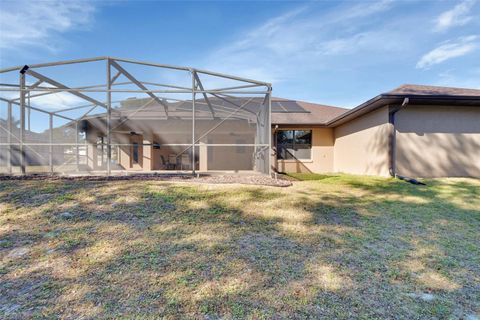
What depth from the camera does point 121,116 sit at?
1057 centimetres

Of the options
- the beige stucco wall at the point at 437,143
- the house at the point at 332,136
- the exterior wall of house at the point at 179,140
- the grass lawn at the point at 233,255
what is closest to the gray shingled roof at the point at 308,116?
the house at the point at 332,136

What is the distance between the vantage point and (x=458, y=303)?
6.56 feet

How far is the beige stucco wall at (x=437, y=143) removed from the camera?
7875 millimetres

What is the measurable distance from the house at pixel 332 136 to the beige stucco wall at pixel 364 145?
34 mm

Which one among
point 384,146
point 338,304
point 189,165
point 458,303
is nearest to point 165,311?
point 338,304

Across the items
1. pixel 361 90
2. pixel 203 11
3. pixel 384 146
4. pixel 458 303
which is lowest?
pixel 458 303

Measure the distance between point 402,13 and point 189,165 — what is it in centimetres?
992

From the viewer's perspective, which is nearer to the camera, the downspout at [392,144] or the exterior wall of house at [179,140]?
the downspout at [392,144]

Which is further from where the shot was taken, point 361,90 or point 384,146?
point 361,90

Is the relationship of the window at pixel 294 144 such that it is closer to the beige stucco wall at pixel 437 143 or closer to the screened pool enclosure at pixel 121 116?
the screened pool enclosure at pixel 121 116

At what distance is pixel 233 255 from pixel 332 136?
10.9 m

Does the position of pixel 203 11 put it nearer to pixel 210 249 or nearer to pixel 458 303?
pixel 210 249

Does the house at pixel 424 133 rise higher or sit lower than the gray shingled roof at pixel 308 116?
lower

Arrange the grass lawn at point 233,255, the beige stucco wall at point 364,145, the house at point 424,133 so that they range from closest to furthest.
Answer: the grass lawn at point 233,255, the house at point 424,133, the beige stucco wall at point 364,145
